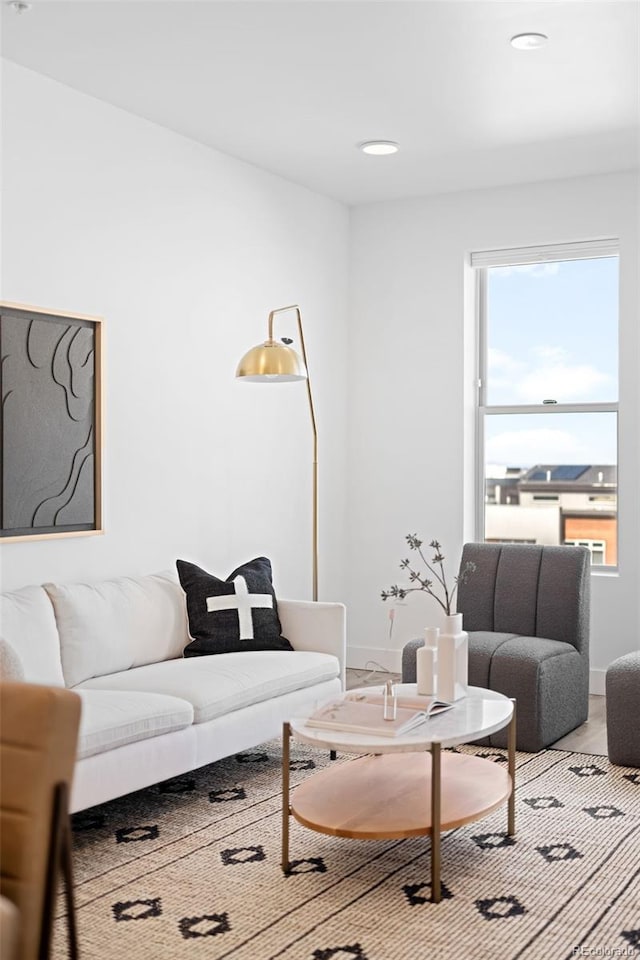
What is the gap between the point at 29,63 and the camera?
13.1 feet

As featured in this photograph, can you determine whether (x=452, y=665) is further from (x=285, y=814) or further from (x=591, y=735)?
(x=591, y=735)

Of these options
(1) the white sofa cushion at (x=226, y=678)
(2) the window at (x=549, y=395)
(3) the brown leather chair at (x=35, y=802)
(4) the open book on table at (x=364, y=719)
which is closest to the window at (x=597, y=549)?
(2) the window at (x=549, y=395)

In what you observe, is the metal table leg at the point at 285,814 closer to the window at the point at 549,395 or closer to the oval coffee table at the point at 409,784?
the oval coffee table at the point at 409,784

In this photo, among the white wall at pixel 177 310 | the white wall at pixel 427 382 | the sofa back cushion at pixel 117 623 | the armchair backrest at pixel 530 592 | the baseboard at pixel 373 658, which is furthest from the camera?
the baseboard at pixel 373 658

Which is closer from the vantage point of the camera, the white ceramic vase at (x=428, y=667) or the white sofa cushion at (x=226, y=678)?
the white ceramic vase at (x=428, y=667)

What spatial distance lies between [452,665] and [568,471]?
2.64 m

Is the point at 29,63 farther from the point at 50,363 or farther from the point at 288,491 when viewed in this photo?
the point at 288,491

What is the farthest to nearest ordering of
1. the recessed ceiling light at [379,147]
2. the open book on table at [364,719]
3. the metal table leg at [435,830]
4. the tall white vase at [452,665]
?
the recessed ceiling light at [379,147]
the tall white vase at [452,665]
the open book on table at [364,719]
the metal table leg at [435,830]

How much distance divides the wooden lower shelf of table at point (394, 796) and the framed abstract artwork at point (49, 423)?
1563 millimetres

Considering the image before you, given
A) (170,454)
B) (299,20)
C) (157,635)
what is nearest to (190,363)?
(170,454)

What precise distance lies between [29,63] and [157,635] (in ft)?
7.60

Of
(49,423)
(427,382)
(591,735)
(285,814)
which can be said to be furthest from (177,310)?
(591,735)

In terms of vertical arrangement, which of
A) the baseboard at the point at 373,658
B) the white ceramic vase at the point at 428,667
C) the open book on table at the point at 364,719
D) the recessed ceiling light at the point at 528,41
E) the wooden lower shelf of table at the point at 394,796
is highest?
the recessed ceiling light at the point at 528,41

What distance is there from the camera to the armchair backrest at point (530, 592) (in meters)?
4.80
